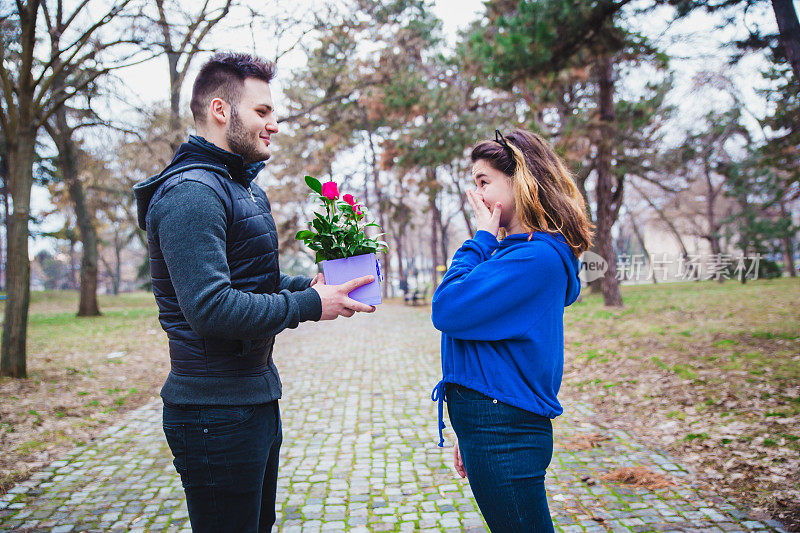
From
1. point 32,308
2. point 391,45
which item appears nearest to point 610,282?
point 391,45

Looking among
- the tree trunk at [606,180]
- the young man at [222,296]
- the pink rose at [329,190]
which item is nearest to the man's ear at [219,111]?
the young man at [222,296]

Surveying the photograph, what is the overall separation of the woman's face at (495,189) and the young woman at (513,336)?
1 cm

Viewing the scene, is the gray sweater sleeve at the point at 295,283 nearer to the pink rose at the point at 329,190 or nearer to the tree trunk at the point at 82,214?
the pink rose at the point at 329,190

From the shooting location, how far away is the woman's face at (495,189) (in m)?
2.00

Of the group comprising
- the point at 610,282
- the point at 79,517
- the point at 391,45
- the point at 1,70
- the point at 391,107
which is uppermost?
the point at 391,45

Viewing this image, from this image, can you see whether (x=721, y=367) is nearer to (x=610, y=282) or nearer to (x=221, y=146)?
(x=221, y=146)

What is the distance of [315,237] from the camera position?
1978 millimetres

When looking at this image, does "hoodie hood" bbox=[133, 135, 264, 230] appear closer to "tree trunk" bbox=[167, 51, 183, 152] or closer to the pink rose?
the pink rose

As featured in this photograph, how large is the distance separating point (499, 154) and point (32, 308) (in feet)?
90.6

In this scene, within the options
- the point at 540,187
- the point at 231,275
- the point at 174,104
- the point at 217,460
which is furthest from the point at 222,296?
the point at 174,104

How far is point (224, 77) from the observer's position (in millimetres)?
1824

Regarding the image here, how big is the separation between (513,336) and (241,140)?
114 cm

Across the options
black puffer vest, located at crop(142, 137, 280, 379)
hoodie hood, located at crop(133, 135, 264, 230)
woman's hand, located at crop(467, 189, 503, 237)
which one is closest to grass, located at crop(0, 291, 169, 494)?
black puffer vest, located at crop(142, 137, 280, 379)

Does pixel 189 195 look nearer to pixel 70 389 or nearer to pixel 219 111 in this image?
pixel 219 111
